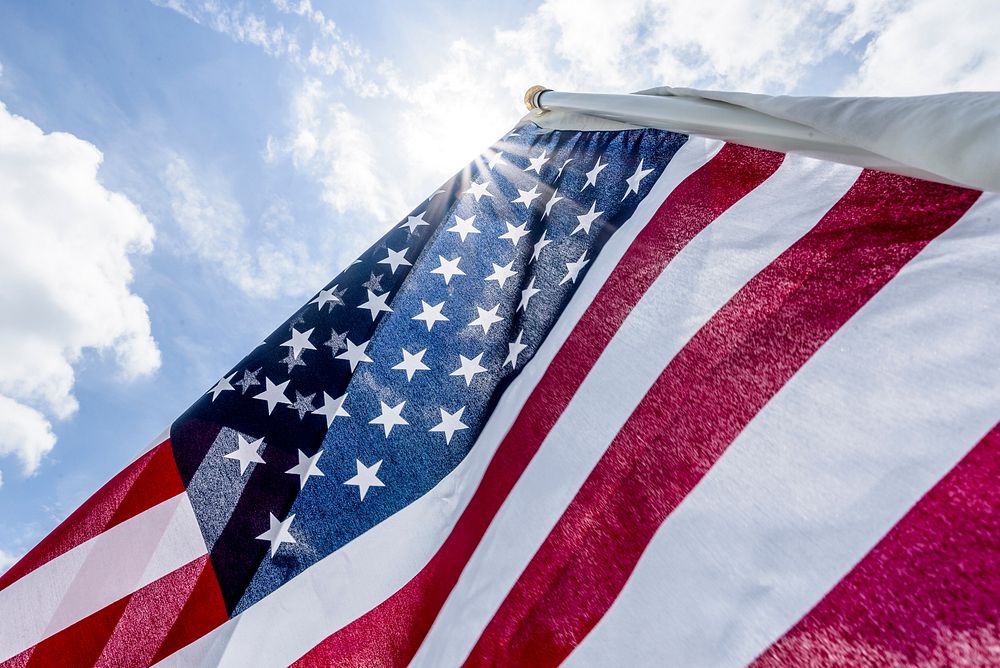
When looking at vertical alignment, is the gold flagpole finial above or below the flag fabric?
above

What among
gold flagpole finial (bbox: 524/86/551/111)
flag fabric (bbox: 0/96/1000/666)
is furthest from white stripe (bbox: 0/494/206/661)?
gold flagpole finial (bbox: 524/86/551/111)

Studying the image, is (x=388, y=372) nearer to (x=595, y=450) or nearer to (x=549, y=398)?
(x=549, y=398)

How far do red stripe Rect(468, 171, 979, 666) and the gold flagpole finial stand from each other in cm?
256

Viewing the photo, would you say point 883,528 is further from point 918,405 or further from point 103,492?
point 103,492

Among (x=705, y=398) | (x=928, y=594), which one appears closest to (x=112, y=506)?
(x=705, y=398)

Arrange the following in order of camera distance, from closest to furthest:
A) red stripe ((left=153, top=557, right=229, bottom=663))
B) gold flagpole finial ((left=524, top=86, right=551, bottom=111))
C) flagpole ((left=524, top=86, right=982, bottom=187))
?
flagpole ((left=524, top=86, right=982, bottom=187)), red stripe ((left=153, top=557, right=229, bottom=663)), gold flagpole finial ((left=524, top=86, right=551, bottom=111))

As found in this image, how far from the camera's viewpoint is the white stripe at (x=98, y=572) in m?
3.01

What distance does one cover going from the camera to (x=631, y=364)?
254cm

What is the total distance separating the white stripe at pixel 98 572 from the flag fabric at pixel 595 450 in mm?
13

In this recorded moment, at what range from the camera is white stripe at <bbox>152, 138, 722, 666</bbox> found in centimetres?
283

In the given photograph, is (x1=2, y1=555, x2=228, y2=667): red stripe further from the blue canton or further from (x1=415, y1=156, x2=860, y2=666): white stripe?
(x1=415, y1=156, x2=860, y2=666): white stripe

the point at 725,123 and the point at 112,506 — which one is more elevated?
the point at 725,123

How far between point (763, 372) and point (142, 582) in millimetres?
3133

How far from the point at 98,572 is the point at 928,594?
358 cm
